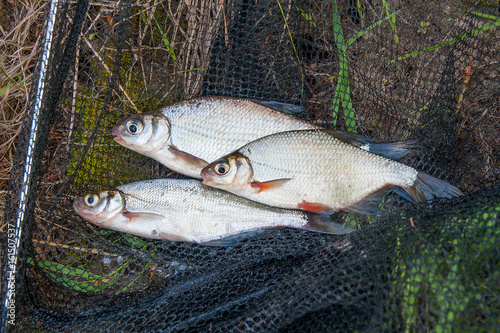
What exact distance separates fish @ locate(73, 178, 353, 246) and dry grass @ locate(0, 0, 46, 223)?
0.95m

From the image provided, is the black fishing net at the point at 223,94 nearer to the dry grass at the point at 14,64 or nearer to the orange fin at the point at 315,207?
the orange fin at the point at 315,207

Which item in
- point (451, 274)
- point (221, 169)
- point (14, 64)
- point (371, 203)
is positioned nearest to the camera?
point (451, 274)

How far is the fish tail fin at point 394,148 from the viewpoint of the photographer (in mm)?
2590

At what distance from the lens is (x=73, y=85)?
2.88 meters

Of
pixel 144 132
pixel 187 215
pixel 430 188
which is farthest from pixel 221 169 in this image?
pixel 430 188

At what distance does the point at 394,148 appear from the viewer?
2.60 m

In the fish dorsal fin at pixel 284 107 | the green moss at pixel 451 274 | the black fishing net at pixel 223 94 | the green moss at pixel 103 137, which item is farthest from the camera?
the green moss at pixel 103 137

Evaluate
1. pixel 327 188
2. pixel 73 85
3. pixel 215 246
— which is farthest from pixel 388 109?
pixel 73 85

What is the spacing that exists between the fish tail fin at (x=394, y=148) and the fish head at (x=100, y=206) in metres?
1.92

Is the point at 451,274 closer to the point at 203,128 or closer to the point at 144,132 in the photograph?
the point at 203,128

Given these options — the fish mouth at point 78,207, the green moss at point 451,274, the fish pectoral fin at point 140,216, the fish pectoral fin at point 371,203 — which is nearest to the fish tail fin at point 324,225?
the fish pectoral fin at point 371,203

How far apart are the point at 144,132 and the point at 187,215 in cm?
69

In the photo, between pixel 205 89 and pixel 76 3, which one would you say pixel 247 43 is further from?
pixel 76 3

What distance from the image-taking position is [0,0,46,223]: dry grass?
3.01 m
